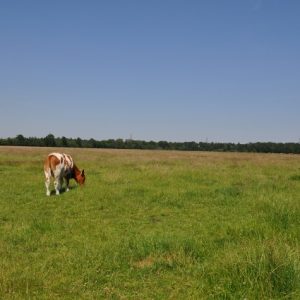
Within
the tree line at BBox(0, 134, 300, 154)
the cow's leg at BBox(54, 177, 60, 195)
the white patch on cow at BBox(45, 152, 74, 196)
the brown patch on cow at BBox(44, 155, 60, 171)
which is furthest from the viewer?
the tree line at BBox(0, 134, 300, 154)

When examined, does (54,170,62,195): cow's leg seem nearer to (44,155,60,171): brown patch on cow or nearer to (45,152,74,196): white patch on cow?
(45,152,74,196): white patch on cow

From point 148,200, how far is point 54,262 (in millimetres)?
7377

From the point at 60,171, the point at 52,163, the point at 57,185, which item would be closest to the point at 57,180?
the point at 57,185

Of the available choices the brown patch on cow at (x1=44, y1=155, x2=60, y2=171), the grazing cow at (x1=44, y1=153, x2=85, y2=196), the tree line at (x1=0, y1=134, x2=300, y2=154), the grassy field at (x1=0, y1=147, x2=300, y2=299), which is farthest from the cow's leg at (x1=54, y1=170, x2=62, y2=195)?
the tree line at (x1=0, y1=134, x2=300, y2=154)

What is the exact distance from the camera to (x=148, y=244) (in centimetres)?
848

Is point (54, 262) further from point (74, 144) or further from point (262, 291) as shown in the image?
point (74, 144)

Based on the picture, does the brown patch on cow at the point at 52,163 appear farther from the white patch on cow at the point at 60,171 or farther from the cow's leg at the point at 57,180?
the cow's leg at the point at 57,180

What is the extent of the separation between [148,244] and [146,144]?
119 metres

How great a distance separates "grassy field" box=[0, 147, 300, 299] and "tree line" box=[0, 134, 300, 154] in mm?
90501

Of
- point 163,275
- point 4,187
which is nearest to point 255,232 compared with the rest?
point 163,275

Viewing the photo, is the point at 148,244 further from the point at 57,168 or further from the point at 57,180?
the point at 57,168

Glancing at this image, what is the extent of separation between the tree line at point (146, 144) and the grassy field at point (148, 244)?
90.5m

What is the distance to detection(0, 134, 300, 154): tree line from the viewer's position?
105062 millimetres

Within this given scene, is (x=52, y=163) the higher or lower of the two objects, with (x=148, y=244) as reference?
higher
